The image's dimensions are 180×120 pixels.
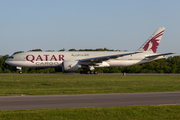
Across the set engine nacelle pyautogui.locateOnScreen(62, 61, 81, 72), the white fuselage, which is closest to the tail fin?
the white fuselage

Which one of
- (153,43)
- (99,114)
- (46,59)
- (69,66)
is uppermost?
(153,43)

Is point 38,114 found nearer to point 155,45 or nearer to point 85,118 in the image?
point 85,118

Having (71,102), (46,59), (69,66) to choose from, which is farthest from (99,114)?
(46,59)

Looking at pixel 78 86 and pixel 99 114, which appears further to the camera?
pixel 78 86

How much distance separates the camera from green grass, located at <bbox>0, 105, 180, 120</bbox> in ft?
32.5

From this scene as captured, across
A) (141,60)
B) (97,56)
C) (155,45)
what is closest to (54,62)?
(97,56)

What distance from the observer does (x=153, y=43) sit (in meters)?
47.9

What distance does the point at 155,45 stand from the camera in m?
47.9

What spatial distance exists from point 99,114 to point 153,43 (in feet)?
130

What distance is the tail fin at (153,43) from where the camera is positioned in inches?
1885

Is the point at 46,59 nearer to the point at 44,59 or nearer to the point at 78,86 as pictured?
the point at 44,59

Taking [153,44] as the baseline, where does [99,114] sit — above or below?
below

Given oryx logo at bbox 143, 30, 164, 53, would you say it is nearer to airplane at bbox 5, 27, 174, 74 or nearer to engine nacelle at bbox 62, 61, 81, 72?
airplane at bbox 5, 27, 174, 74

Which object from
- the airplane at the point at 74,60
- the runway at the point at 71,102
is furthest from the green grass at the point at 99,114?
the airplane at the point at 74,60
